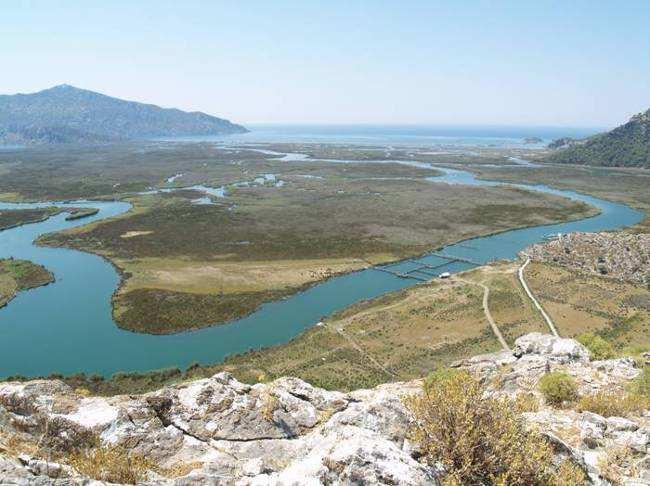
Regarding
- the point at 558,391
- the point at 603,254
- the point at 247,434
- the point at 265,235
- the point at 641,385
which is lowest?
the point at 265,235

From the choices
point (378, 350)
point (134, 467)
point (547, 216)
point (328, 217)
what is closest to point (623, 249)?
point (547, 216)

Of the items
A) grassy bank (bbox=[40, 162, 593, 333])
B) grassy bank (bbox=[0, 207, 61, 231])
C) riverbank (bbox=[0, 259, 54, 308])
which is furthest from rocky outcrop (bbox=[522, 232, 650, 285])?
grassy bank (bbox=[0, 207, 61, 231])

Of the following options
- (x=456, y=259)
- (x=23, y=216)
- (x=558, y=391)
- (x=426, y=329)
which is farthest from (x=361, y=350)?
(x=23, y=216)

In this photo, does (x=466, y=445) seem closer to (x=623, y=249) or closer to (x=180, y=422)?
(x=180, y=422)

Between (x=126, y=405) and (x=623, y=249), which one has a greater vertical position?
(x=126, y=405)

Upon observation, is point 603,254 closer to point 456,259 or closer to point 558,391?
point 456,259

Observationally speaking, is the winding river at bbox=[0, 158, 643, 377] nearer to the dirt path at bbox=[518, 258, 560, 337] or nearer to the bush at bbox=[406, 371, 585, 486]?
the dirt path at bbox=[518, 258, 560, 337]
